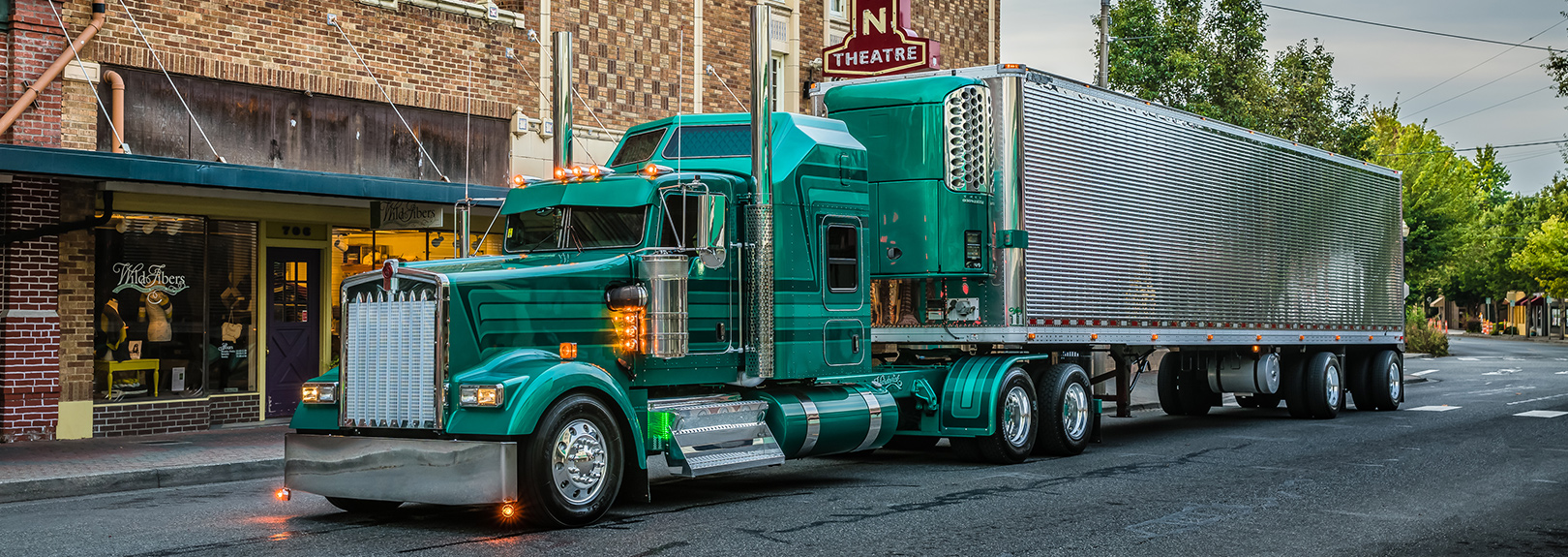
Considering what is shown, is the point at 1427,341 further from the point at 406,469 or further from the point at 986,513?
the point at 406,469

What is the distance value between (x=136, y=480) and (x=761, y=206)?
5970 millimetres

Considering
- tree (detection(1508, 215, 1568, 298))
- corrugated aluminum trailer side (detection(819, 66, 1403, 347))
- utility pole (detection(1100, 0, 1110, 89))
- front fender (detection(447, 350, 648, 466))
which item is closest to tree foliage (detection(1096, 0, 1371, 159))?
utility pole (detection(1100, 0, 1110, 89))

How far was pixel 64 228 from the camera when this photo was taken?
1506cm

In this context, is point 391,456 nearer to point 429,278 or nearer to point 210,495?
point 429,278

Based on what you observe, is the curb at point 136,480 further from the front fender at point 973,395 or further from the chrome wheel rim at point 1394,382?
the chrome wheel rim at point 1394,382

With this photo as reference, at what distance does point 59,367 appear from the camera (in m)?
15.4

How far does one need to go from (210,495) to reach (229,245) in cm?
643

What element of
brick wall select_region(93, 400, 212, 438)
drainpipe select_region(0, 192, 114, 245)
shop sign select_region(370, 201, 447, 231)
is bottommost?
brick wall select_region(93, 400, 212, 438)

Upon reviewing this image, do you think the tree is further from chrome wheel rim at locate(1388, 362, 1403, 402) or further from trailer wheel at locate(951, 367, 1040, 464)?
trailer wheel at locate(951, 367, 1040, 464)

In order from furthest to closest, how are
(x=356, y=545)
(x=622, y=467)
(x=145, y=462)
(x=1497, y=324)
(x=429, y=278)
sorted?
(x=1497, y=324) < (x=145, y=462) < (x=622, y=467) < (x=429, y=278) < (x=356, y=545)

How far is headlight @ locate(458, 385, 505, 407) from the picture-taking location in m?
8.77

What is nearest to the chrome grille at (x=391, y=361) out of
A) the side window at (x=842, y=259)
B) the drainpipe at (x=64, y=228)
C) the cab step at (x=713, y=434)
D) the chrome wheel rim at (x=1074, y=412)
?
the cab step at (x=713, y=434)

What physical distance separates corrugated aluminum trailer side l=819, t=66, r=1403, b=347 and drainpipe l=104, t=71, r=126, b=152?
7810 mm

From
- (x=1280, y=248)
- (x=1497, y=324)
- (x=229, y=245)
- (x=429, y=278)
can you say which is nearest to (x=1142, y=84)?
(x=1280, y=248)
